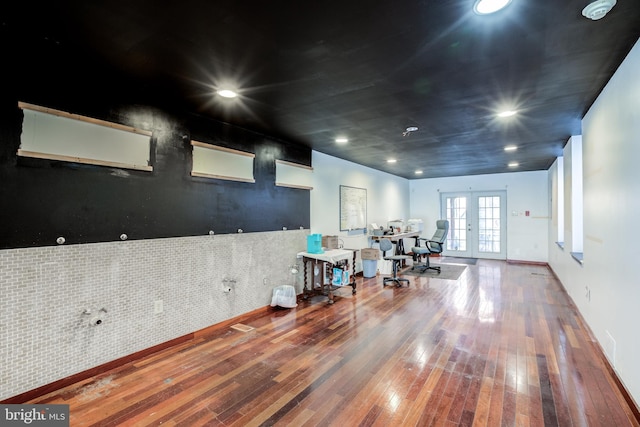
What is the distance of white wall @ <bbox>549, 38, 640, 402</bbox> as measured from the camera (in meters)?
2.01

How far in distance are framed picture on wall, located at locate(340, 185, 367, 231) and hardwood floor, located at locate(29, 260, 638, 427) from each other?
2358 millimetres

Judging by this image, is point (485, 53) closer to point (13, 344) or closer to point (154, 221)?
point (154, 221)

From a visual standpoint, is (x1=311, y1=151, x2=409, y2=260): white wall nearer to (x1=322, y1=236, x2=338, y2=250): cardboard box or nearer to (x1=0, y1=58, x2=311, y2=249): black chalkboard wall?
(x1=322, y1=236, x2=338, y2=250): cardboard box

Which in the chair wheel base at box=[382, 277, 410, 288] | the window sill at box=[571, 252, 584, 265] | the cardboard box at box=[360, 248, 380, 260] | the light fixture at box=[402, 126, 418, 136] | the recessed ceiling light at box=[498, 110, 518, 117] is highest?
the light fixture at box=[402, 126, 418, 136]

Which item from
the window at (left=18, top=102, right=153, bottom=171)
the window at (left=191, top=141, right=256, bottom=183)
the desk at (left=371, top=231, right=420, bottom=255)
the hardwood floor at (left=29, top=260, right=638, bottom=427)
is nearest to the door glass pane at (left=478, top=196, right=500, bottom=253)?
the desk at (left=371, top=231, right=420, bottom=255)

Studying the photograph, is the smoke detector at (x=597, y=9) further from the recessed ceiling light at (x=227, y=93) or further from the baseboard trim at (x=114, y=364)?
the baseboard trim at (x=114, y=364)

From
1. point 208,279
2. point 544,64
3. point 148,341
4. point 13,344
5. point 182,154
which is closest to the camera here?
point 13,344

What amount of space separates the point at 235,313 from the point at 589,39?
13.3 feet

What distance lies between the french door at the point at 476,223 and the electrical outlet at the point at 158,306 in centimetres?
821

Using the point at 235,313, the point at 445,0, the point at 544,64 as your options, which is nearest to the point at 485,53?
the point at 544,64

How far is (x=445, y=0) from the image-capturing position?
1.53m

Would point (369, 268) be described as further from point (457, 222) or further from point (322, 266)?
point (457, 222)

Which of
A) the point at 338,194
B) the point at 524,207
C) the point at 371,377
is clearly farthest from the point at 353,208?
the point at 524,207

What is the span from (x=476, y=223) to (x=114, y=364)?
8.80m
